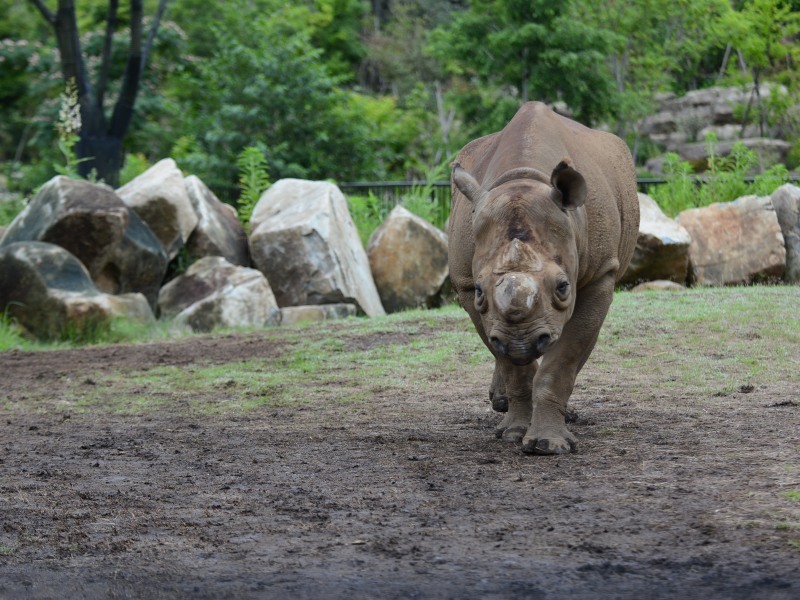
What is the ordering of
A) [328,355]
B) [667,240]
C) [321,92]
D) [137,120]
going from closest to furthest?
[328,355]
[667,240]
[321,92]
[137,120]

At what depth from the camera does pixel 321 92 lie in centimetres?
2020

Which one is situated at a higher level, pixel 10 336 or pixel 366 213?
pixel 366 213

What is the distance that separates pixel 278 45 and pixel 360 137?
2.26 m

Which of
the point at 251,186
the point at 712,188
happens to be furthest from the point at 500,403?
the point at 712,188

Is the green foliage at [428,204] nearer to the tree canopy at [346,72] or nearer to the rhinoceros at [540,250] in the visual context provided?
the tree canopy at [346,72]

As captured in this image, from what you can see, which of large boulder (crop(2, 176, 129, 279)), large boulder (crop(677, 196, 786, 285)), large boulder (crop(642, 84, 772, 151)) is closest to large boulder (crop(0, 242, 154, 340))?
large boulder (crop(2, 176, 129, 279))

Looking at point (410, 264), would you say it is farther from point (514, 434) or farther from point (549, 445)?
point (549, 445)

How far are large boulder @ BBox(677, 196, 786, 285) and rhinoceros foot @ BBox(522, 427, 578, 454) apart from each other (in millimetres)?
8071

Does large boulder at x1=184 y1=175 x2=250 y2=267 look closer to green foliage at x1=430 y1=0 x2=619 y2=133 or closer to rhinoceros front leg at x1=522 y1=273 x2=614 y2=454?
green foliage at x1=430 y1=0 x2=619 y2=133

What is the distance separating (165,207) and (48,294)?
7.04 feet

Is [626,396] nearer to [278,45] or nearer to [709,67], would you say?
[278,45]

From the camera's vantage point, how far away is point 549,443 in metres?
5.77

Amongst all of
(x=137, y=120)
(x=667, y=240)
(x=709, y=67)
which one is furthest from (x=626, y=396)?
(x=709, y=67)

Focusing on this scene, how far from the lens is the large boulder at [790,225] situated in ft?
44.3
